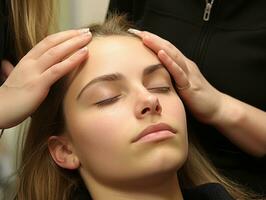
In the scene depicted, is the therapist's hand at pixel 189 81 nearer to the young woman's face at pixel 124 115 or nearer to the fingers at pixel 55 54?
the young woman's face at pixel 124 115

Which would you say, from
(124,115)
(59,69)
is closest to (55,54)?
(59,69)

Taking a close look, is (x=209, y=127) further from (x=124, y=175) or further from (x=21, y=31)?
(x=21, y=31)

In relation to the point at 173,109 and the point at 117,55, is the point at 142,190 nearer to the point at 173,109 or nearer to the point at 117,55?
the point at 173,109

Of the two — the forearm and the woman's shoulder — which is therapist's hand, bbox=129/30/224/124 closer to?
the forearm

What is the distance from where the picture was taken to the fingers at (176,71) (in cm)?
97

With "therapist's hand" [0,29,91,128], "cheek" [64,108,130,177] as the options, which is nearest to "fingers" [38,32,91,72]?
"therapist's hand" [0,29,91,128]

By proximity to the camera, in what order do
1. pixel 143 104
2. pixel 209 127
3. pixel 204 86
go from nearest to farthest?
Answer: 1. pixel 143 104
2. pixel 204 86
3. pixel 209 127

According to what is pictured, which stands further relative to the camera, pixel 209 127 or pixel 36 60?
pixel 209 127

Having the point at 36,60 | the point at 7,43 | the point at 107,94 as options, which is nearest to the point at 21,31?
the point at 7,43

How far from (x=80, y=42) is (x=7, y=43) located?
323 millimetres

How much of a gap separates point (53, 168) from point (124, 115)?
0.27m

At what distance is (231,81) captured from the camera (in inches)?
44.3

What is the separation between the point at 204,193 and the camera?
100 centimetres

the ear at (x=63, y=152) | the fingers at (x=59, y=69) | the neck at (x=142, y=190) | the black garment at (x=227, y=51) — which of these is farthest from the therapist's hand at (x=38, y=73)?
the black garment at (x=227, y=51)
